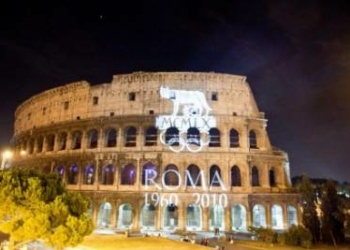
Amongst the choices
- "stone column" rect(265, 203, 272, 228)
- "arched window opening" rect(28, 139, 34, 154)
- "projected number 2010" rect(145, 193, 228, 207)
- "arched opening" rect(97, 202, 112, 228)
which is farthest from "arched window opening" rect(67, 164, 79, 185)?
"stone column" rect(265, 203, 272, 228)

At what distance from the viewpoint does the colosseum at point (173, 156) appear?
29.2 metres

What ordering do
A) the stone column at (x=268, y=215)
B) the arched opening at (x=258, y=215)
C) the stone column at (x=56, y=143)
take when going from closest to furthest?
the stone column at (x=268, y=215), the arched opening at (x=258, y=215), the stone column at (x=56, y=143)

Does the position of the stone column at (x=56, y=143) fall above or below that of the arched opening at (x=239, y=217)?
above

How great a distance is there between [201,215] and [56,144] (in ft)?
56.8

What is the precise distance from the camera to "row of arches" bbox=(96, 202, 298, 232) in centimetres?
2881

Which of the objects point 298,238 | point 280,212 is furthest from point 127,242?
point 280,212

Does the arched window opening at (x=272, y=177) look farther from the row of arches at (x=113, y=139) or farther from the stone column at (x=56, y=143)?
the stone column at (x=56, y=143)

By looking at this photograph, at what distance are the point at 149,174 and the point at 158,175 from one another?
1610 millimetres

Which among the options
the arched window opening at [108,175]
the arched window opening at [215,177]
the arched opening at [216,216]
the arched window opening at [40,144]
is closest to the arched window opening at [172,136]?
the arched window opening at [215,177]

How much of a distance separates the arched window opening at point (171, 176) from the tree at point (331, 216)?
513 inches

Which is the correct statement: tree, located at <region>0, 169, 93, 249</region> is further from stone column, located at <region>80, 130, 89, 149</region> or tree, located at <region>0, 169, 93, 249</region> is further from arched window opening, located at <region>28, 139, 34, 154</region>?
arched window opening, located at <region>28, 139, 34, 154</region>

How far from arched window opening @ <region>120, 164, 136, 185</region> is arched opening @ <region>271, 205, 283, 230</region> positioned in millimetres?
14295

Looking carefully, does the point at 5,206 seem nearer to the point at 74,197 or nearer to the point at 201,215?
the point at 74,197

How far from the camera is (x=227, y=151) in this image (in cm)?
3039
